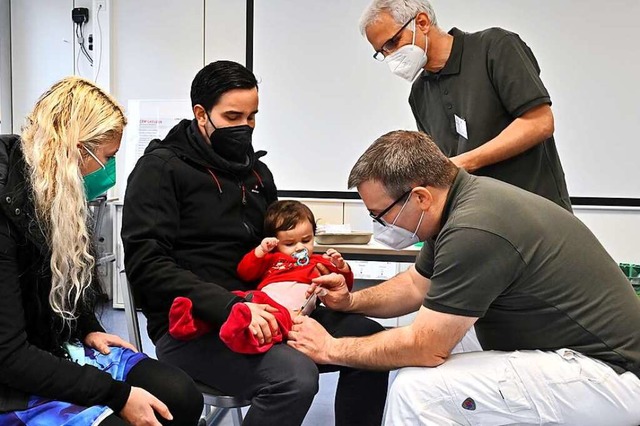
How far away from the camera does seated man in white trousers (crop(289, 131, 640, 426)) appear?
1144 mm

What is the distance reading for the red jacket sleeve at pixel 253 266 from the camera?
162 centimetres

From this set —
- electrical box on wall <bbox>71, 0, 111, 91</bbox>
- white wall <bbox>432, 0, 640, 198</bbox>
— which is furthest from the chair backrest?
white wall <bbox>432, 0, 640, 198</bbox>

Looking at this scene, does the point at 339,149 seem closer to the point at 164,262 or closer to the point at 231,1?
the point at 231,1

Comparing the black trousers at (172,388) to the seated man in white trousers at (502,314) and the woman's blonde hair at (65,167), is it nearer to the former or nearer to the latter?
the woman's blonde hair at (65,167)

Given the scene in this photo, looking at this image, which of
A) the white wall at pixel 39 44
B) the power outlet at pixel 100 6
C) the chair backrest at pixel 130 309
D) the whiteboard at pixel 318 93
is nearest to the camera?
the chair backrest at pixel 130 309

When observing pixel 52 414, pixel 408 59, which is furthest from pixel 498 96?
pixel 52 414

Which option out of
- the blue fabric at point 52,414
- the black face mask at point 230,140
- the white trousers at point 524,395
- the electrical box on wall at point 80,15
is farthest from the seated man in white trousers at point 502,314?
the electrical box on wall at point 80,15

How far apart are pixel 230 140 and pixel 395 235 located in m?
0.56

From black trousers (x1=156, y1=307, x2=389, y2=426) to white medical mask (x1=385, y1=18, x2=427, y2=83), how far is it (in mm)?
848

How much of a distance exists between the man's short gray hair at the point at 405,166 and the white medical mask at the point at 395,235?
79 millimetres

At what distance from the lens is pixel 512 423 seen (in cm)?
116

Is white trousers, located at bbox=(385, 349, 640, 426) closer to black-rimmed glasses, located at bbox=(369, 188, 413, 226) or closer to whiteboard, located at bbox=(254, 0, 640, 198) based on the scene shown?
black-rimmed glasses, located at bbox=(369, 188, 413, 226)

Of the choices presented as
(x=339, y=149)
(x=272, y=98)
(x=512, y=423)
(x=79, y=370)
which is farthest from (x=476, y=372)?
(x=272, y=98)

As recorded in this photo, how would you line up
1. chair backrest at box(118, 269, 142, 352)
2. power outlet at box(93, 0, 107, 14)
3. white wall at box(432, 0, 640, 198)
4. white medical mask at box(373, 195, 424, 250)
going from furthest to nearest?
1. power outlet at box(93, 0, 107, 14)
2. white wall at box(432, 0, 640, 198)
3. chair backrest at box(118, 269, 142, 352)
4. white medical mask at box(373, 195, 424, 250)
